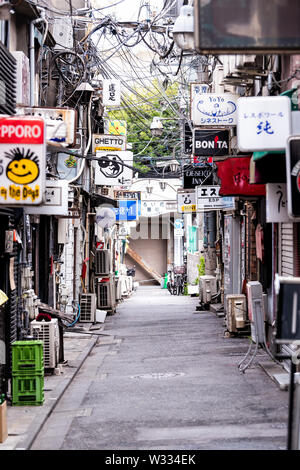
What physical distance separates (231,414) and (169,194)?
48.4 meters

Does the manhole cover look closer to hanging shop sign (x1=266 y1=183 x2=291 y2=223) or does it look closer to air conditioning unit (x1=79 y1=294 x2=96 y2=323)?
hanging shop sign (x1=266 y1=183 x2=291 y2=223)

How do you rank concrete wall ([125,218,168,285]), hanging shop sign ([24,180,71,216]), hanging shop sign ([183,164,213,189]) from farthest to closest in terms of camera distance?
1. concrete wall ([125,218,168,285])
2. hanging shop sign ([183,164,213,189])
3. hanging shop sign ([24,180,71,216])

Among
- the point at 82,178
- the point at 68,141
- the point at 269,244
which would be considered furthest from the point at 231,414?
the point at 82,178

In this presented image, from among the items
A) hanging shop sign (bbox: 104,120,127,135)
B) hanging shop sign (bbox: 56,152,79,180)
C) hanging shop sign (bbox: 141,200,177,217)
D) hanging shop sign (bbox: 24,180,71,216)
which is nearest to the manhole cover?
hanging shop sign (bbox: 24,180,71,216)

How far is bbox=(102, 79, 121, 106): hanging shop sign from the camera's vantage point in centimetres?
2952

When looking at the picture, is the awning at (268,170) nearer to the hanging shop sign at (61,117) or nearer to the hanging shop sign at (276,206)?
the hanging shop sign at (276,206)

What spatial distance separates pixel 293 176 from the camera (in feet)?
31.1

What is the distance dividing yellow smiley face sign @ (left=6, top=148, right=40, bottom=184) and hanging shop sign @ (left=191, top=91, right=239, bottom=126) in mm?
10176

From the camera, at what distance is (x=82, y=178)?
29.7 meters

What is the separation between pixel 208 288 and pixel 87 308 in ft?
19.8

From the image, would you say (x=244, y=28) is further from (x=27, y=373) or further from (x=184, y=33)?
(x=27, y=373)

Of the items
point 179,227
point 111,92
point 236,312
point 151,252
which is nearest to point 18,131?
point 236,312

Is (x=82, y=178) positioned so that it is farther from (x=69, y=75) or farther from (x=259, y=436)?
(x=259, y=436)

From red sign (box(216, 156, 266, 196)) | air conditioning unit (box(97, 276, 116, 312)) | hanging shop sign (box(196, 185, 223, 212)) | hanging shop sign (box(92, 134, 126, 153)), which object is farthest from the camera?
air conditioning unit (box(97, 276, 116, 312))
